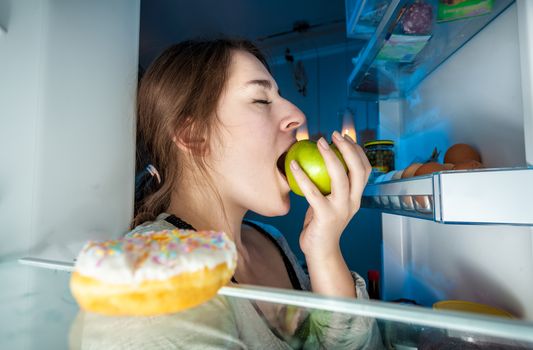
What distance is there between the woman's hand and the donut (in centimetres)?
43

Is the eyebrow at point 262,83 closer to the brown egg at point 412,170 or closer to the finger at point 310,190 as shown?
the finger at point 310,190

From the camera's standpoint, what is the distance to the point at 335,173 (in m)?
0.69

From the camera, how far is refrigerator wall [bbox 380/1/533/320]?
611 mm

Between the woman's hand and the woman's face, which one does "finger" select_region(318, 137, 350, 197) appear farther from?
the woman's face

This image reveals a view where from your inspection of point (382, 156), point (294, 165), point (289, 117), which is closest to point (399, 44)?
point (382, 156)

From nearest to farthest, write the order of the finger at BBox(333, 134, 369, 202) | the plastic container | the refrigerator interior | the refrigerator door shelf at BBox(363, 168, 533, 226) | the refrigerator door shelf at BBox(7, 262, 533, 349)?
the refrigerator door shelf at BBox(7, 262, 533, 349), the refrigerator door shelf at BBox(363, 168, 533, 226), the refrigerator interior, the finger at BBox(333, 134, 369, 202), the plastic container

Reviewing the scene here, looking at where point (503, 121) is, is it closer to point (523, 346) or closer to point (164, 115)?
point (523, 346)

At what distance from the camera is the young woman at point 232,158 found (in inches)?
28.7

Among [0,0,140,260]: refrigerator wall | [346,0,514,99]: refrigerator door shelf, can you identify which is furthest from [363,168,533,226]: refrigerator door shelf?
[0,0,140,260]: refrigerator wall

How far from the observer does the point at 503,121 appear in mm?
675

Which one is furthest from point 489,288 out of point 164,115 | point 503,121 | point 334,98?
point 334,98

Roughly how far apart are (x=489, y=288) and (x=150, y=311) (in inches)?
30.6

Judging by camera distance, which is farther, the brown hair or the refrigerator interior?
the brown hair

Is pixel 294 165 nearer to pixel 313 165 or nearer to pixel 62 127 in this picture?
pixel 313 165
